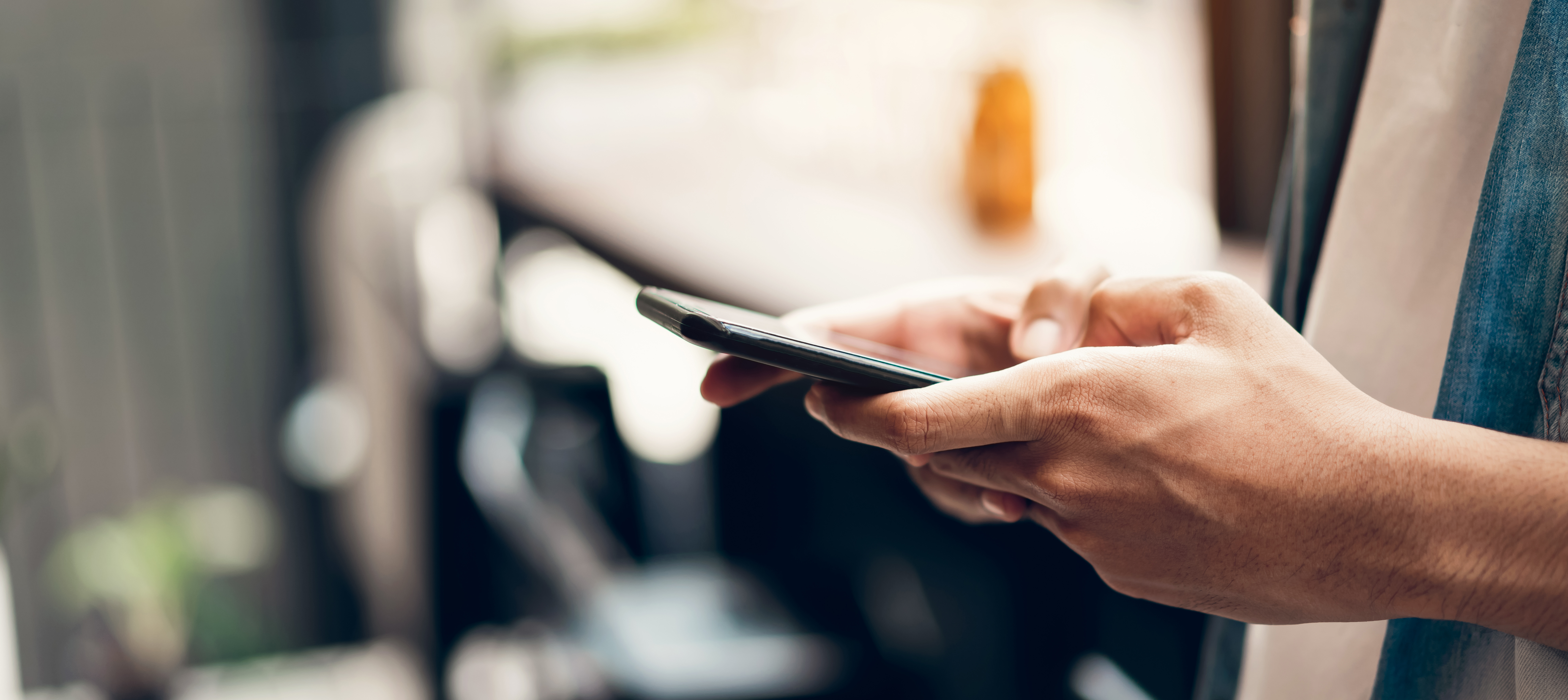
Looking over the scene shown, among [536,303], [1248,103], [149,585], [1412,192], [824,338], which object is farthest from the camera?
[149,585]

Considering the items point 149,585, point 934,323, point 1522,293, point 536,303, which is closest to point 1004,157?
point 934,323

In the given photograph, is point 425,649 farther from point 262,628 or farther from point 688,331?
point 688,331

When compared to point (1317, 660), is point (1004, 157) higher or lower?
higher

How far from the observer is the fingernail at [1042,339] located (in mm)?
584

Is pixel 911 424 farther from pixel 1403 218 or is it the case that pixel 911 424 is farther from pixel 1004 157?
pixel 1004 157

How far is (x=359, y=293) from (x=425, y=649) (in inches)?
44.7

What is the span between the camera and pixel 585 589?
4.96ft

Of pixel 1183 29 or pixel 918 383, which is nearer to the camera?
pixel 918 383

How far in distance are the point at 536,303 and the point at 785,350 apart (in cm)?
194

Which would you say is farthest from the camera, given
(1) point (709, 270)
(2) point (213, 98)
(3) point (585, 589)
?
(2) point (213, 98)

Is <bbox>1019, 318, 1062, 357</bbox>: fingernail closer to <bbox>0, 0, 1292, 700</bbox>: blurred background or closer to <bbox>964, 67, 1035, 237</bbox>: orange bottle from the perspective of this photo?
<bbox>0, 0, 1292, 700</bbox>: blurred background

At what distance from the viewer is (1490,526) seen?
40cm

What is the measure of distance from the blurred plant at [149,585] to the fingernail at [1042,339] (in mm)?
2998

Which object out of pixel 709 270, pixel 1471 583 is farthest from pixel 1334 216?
pixel 709 270
